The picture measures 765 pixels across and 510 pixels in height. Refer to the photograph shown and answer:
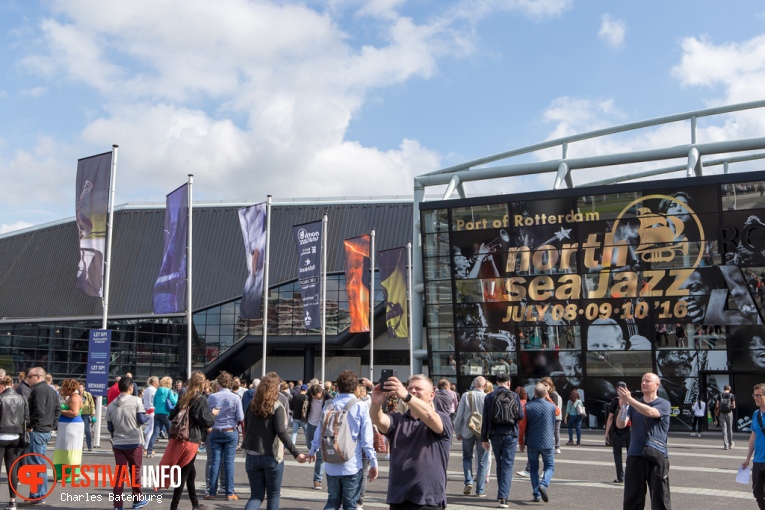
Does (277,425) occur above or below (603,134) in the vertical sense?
below

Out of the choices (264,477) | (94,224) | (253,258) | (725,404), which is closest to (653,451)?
(264,477)

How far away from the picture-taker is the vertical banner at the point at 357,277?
3350 centimetres

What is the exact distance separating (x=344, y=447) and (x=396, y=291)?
2837 cm

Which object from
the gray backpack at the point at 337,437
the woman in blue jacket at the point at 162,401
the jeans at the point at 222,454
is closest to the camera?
the gray backpack at the point at 337,437

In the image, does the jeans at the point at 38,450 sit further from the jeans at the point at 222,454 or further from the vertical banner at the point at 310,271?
the vertical banner at the point at 310,271

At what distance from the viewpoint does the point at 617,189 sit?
30781mm

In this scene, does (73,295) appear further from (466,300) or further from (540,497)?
(540,497)

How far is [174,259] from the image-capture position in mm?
23516

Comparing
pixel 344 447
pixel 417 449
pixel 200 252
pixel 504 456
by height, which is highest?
pixel 200 252

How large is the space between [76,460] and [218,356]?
42.4m

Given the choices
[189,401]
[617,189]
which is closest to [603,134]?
[617,189]

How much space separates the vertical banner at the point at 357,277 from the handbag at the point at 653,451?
2526 cm

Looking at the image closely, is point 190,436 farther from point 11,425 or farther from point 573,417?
point 573,417

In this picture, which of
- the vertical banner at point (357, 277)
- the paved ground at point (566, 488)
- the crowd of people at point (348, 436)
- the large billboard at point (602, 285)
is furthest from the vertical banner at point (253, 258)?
the crowd of people at point (348, 436)
